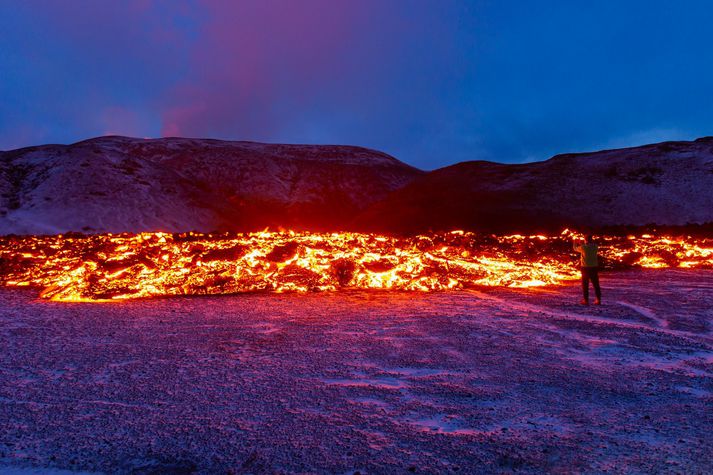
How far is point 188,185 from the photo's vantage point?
5294 centimetres

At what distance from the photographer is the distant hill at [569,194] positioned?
39.7 metres

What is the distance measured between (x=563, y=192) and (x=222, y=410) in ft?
145

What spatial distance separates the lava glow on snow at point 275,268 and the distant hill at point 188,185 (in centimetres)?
2258

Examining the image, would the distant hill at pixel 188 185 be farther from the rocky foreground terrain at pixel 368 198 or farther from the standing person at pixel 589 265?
the standing person at pixel 589 265

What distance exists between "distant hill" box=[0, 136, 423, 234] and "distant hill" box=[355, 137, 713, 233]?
1057 cm

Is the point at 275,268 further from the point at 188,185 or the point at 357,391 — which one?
the point at 188,185

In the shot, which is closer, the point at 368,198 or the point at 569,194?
the point at 569,194

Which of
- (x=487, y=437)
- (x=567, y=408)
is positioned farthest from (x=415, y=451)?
(x=567, y=408)

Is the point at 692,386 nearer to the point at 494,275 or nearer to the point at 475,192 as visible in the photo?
the point at 494,275

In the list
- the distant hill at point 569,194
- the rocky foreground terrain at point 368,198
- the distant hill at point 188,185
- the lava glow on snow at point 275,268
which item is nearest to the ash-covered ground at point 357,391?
the lava glow on snow at point 275,268

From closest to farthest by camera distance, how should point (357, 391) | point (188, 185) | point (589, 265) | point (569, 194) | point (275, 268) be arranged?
point (357, 391) < point (589, 265) < point (275, 268) < point (569, 194) < point (188, 185)

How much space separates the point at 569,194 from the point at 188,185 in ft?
117

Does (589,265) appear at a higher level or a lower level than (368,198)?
lower

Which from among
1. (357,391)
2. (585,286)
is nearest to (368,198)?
(585,286)
